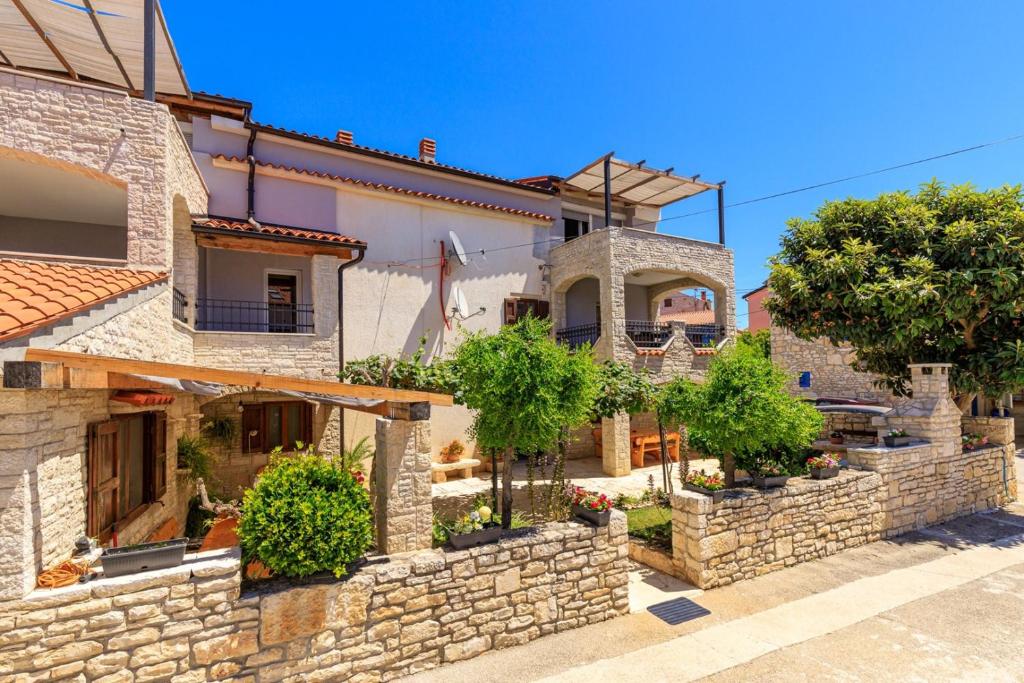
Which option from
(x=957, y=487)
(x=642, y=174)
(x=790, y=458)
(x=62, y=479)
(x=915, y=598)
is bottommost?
(x=915, y=598)

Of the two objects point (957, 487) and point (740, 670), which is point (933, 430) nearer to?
point (957, 487)

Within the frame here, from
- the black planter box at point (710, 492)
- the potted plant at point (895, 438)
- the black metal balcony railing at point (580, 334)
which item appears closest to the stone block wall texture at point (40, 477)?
the black planter box at point (710, 492)

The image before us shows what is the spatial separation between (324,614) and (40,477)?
2.77 metres

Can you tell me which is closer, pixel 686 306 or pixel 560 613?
pixel 560 613

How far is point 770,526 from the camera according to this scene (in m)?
7.49

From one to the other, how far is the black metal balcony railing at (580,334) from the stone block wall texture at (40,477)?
1209 centimetres

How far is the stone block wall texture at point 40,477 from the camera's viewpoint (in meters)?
3.63

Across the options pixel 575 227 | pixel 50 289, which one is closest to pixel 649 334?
pixel 575 227

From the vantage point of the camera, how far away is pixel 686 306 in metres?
37.8

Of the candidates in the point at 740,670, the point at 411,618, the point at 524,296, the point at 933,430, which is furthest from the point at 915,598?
the point at 524,296

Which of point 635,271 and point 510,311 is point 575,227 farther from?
point 510,311

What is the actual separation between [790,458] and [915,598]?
2.70 meters

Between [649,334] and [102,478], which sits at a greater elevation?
[649,334]

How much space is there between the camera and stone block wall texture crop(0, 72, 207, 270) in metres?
6.64
